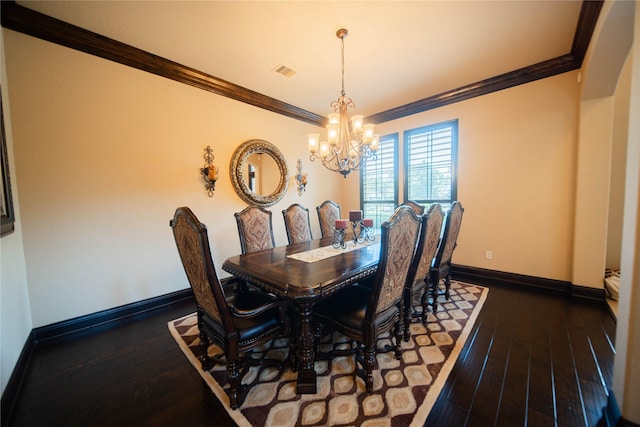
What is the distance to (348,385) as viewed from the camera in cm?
149

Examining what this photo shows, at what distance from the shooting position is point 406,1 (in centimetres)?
186

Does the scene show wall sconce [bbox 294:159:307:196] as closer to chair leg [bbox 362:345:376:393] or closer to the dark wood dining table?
the dark wood dining table

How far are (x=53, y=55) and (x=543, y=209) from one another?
5.57 metres

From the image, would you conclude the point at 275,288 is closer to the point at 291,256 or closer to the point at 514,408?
the point at 291,256

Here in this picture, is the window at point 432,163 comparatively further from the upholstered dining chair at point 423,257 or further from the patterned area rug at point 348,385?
the patterned area rug at point 348,385

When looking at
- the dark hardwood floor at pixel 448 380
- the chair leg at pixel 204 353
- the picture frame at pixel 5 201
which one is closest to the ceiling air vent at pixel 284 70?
the picture frame at pixel 5 201

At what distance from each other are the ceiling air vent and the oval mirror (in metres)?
1.02

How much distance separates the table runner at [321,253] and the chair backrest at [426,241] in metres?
0.60

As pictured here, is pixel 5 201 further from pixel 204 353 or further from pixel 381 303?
pixel 381 303

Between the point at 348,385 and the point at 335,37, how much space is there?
3.01 metres

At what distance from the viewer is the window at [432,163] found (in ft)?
11.9

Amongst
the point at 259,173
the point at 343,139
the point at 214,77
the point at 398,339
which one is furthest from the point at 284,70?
the point at 398,339

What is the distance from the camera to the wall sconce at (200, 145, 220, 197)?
9.66 ft

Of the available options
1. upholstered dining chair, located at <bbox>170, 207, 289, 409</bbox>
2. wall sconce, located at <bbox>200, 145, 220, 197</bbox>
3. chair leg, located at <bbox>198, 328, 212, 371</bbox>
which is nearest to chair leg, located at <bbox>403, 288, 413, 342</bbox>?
upholstered dining chair, located at <bbox>170, 207, 289, 409</bbox>
